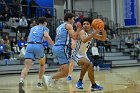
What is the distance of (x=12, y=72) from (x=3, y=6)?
22.5 feet

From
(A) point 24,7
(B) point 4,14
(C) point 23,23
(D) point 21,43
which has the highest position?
(A) point 24,7

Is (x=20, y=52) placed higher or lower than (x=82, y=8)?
lower

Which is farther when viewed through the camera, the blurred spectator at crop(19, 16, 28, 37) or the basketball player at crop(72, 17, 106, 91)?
the blurred spectator at crop(19, 16, 28, 37)

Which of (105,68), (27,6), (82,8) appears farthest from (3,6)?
(82,8)

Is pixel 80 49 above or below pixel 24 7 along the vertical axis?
below

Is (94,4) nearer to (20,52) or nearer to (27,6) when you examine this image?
(27,6)

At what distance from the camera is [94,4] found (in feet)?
117

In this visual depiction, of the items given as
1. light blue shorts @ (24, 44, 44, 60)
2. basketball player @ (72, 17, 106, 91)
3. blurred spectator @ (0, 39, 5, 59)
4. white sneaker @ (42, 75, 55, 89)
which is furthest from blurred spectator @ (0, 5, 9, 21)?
basketball player @ (72, 17, 106, 91)

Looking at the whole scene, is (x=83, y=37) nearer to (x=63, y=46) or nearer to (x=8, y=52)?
(x=63, y=46)

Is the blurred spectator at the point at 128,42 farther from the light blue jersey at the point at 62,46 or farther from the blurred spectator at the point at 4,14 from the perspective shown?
the light blue jersey at the point at 62,46

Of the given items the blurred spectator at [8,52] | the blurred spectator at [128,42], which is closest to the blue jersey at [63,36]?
the blurred spectator at [8,52]

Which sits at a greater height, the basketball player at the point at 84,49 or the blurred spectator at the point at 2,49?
the basketball player at the point at 84,49

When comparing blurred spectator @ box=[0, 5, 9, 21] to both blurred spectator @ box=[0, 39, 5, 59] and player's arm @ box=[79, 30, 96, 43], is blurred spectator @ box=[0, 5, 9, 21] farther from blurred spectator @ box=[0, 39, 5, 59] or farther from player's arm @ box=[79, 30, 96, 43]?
player's arm @ box=[79, 30, 96, 43]

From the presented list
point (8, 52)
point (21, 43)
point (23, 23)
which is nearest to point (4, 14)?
point (23, 23)
